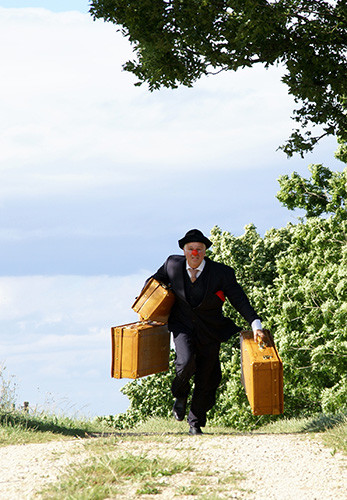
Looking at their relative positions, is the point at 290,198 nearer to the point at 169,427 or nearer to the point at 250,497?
the point at 169,427

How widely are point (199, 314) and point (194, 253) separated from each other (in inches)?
32.3

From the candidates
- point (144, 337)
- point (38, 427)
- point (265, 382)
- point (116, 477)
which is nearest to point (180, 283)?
point (144, 337)

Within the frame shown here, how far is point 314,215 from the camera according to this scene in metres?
21.6

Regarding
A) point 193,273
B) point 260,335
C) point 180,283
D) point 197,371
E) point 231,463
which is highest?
point 193,273

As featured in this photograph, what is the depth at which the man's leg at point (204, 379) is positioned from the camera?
8430 mm

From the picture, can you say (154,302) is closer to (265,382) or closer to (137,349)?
(137,349)

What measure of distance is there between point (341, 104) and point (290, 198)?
36.2ft

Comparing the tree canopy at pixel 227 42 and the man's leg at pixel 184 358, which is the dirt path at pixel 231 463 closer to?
the man's leg at pixel 184 358

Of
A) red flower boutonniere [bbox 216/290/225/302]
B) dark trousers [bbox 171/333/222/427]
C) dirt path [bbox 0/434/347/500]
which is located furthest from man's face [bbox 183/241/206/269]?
dirt path [bbox 0/434/347/500]

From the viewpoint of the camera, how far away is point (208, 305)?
826 centimetres

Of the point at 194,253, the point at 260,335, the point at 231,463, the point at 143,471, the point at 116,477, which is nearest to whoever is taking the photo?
the point at 116,477

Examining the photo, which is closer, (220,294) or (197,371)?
(220,294)

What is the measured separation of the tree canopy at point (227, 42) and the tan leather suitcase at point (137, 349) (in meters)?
3.96

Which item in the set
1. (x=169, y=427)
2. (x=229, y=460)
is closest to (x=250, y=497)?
(x=229, y=460)
